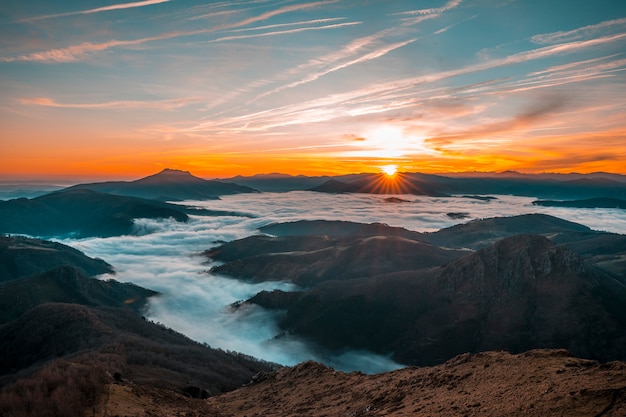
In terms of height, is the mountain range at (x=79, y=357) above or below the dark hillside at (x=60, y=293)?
above

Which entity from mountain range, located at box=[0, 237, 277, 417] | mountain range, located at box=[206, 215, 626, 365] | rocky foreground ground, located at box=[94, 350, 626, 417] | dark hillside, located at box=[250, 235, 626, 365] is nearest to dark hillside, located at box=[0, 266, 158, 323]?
mountain range, located at box=[0, 237, 277, 417]

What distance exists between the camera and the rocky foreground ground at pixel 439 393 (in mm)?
14477

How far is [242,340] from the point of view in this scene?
136 m

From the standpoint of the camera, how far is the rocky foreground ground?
14.5 m

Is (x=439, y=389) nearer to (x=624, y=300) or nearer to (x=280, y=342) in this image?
(x=280, y=342)

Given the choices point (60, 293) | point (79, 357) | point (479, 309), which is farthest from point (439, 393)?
point (60, 293)

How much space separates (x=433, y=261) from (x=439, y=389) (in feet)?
578

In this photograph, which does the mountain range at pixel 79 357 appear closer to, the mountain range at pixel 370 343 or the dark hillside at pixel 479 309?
the mountain range at pixel 370 343

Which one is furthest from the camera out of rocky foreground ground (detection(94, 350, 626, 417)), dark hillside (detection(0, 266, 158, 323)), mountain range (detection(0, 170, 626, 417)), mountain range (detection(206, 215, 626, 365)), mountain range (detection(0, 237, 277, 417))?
dark hillside (detection(0, 266, 158, 323))

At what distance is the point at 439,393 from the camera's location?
65.8ft

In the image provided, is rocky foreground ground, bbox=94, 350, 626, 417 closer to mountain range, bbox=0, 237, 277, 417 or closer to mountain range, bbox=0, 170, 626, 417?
mountain range, bbox=0, 170, 626, 417

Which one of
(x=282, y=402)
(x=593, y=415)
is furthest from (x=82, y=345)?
(x=593, y=415)

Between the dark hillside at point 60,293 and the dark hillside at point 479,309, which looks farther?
the dark hillside at point 60,293

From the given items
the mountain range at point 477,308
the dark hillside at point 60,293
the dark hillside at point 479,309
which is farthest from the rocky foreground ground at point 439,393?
the dark hillside at point 60,293
